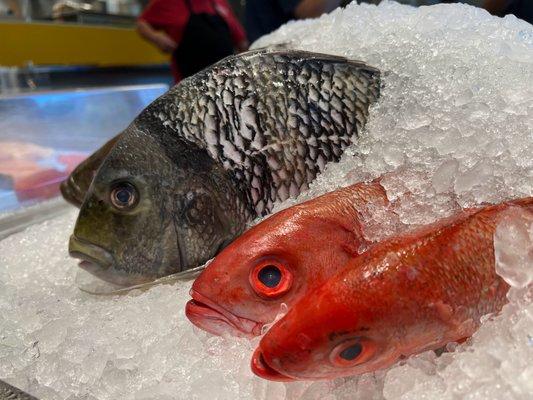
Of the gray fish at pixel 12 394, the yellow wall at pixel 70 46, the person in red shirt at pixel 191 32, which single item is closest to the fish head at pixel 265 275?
the gray fish at pixel 12 394

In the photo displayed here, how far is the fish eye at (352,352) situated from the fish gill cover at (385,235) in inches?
2.0

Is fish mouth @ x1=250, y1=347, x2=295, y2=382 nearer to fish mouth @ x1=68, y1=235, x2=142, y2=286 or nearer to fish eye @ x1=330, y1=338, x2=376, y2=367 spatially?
fish eye @ x1=330, y1=338, x2=376, y2=367

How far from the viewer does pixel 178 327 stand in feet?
2.42

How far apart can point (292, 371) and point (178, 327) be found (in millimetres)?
269

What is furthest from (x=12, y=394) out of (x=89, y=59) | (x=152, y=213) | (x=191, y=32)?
Result: (x=89, y=59)

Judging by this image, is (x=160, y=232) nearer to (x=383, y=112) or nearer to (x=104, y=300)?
(x=104, y=300)

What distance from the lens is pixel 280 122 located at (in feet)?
3.00

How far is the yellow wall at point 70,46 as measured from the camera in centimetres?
331

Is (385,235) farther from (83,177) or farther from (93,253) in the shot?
(83,177)

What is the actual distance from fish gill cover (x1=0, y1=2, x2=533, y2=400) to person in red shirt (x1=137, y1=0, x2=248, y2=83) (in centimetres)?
168

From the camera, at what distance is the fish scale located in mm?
917

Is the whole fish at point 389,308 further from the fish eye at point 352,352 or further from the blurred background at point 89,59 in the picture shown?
the blurred background at point 89,59

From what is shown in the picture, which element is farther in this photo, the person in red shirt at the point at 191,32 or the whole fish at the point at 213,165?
the person in red shirt at the point at 191,32

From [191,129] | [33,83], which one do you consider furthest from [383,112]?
[33,83]
